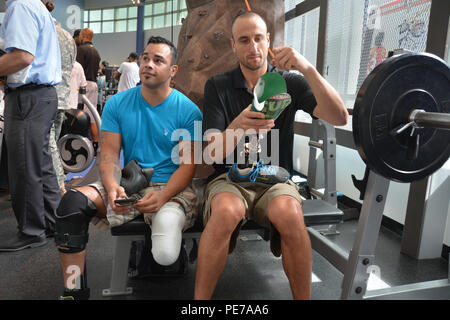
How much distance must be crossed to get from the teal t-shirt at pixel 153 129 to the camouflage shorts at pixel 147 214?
0.35 ft

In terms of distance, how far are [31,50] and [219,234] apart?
1.59m

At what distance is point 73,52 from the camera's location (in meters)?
3.07

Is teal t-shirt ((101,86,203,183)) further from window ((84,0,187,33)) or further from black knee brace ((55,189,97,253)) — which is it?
window ((84,0,187,33))

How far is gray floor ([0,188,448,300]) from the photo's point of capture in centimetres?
177

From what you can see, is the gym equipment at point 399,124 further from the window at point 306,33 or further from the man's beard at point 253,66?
the window at point 306,33

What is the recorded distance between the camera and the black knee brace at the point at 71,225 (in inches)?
57.1

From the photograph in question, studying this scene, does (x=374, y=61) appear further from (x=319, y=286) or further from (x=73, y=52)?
(x=73, y=52)

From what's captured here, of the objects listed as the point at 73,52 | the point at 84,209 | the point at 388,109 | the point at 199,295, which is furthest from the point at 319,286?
the point at 73,52

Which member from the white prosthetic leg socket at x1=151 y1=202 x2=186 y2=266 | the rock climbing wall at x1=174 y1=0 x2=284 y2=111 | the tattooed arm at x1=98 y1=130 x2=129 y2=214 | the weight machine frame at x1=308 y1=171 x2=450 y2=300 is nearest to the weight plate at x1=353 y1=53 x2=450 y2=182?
the weight machine frame at x1=308 y1=171 x2=450 y2=300

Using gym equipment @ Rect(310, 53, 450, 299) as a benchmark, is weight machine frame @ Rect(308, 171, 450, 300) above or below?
below

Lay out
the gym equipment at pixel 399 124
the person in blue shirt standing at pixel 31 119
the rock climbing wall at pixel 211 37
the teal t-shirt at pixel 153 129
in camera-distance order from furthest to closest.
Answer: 1. the rock climbing wall at pixel 211 37
2. the person in blue shirt standing at pixel 31 119
3. the teal t-shirt at pixel 153 129
4. the gym equipment at pixel 399 124

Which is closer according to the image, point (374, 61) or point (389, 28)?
point (389, 28)

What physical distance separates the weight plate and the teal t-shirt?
836 millimetres

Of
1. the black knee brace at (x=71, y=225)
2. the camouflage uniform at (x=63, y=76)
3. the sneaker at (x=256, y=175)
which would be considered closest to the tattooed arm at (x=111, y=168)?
the black knee brace at (x=71, y=225)
